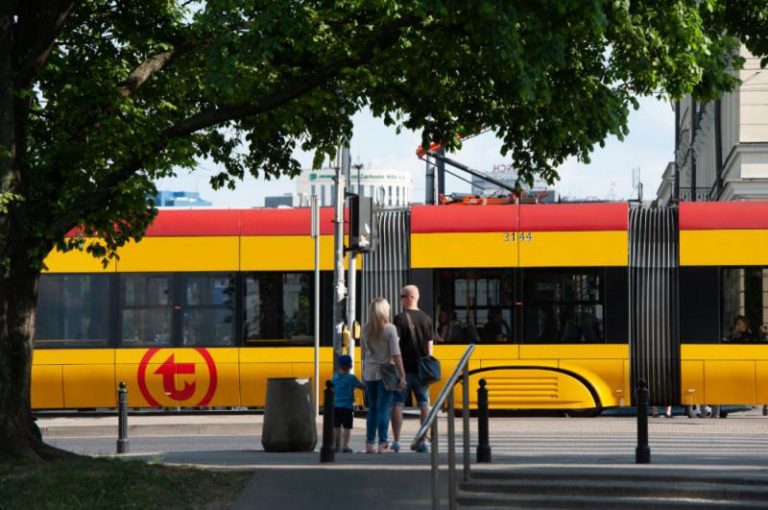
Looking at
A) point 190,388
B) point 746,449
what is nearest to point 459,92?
point 746,449

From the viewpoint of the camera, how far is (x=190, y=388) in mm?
25875

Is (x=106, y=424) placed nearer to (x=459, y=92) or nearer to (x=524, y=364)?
(x=524, y=364)

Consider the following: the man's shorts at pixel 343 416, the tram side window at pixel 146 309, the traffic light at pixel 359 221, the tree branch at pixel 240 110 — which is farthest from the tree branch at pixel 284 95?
the tram side window at pixel 146 309

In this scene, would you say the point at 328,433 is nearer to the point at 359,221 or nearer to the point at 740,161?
the point at 359,221

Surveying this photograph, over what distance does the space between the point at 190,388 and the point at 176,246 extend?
2.25 m

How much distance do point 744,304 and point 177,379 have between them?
A: 28.6 feet

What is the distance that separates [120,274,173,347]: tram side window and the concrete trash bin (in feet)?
27.4

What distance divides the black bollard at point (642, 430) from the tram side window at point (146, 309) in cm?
1212

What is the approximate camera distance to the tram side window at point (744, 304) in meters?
24.8

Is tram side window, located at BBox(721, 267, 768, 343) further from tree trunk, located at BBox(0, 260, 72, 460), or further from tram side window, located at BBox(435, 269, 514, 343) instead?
tree trunk, located at BBox(0, 260, 72, 460)

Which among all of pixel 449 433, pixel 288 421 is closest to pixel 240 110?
pixel 288 421

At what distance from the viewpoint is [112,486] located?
42.7 ft

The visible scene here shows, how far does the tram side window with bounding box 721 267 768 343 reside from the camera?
2475 cm

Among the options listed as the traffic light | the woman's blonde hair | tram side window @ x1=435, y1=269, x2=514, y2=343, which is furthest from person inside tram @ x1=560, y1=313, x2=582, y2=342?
the woman's blonde hair
